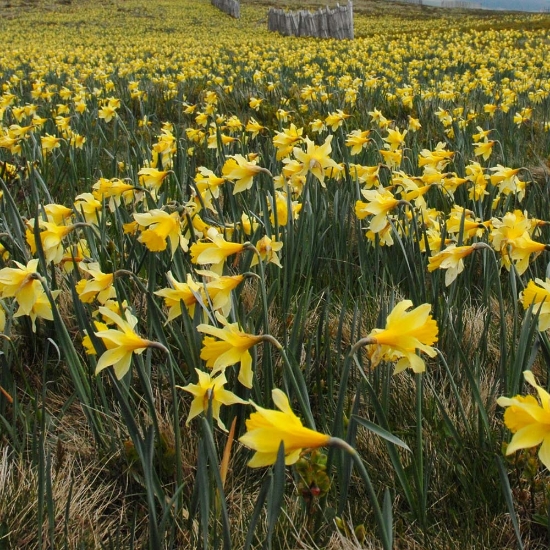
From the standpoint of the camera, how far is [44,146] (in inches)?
142

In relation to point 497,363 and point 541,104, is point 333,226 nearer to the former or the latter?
point 497,363

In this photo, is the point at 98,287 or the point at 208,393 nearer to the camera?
the point at 208,393

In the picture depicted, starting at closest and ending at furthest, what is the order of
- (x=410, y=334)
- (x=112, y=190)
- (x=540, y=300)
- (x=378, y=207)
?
(x=410, y=334)
(x=540, y=300)
(x=378, y=207)
(x=112, y=190)

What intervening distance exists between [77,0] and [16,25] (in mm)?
18486

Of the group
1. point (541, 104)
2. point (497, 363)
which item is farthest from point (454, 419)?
point (541, 104)

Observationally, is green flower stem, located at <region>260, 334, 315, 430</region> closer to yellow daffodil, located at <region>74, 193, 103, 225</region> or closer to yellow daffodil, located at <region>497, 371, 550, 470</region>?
yellow daffodil, located at <region>497, 371, 550, 470</region>

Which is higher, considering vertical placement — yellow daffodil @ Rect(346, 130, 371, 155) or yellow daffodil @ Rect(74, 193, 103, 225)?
yellow daffodil @ Rect(346, 130, 371, 155)

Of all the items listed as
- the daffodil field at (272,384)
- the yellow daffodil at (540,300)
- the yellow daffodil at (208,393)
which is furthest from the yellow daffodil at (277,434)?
the yellow daffodil at (540,300)

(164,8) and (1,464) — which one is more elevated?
(164,8)

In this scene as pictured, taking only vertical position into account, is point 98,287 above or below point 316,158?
below

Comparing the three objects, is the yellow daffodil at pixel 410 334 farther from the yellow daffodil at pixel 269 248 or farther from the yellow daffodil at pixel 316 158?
the yellow daffodil at pixel 316 158

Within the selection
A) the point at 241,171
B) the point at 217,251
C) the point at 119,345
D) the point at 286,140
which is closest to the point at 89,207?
the point at 241,171

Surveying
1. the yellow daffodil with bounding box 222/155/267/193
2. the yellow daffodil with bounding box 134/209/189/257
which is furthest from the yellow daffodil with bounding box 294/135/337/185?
the yellow daffodil with bounding box 134/209/189/257

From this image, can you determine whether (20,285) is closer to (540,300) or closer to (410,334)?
(410,334)
